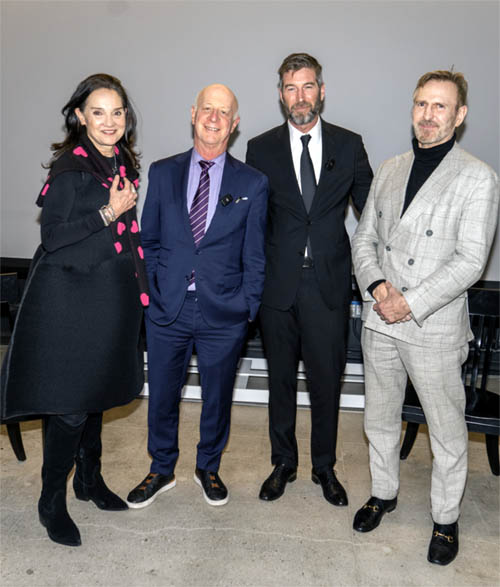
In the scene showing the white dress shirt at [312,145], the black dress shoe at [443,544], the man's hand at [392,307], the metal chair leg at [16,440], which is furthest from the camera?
the metal chair leg at [16,440]

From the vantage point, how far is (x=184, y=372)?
9.61 feet

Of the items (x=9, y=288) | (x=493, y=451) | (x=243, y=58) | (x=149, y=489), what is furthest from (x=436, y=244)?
(x=243, y=58)

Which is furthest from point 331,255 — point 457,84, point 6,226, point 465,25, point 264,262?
point 6,226

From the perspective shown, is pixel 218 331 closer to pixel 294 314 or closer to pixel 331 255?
pixel 294 314

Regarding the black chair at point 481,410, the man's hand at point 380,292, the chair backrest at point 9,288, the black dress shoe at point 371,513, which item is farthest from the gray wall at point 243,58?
the black dress shoe at point 371,513

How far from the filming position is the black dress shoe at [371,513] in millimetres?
2756

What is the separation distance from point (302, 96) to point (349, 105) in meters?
2.14

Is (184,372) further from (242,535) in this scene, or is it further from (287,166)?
(287,166)

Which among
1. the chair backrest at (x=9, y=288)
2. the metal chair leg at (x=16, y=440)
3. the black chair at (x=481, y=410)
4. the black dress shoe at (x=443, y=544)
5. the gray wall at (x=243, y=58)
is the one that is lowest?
the black dress shoe at (x=443, y=544)

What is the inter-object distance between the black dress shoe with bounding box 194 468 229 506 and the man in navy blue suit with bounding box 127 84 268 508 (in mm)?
320

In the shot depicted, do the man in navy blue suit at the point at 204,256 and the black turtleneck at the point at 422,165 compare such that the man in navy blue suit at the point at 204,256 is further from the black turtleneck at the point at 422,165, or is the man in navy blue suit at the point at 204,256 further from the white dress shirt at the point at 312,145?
the black turtleneck at the point at 422,165

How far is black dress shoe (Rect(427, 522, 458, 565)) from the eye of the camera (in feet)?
8.36

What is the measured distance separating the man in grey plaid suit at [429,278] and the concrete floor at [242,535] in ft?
0.49

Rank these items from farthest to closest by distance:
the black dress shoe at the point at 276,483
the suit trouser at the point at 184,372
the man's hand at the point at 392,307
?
the black dress shoe at the point at 276,483 < the suit trouser at the point at 184,372 < the man's hand at the point at 392,307
